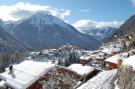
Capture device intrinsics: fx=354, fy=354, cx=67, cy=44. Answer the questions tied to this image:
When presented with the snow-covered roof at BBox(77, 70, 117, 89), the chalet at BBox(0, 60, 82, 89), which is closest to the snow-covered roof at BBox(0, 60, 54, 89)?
the chalet at BBox(0, 60, 82, 89)

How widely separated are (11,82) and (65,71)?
23.0ft

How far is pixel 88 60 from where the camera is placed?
155 metres

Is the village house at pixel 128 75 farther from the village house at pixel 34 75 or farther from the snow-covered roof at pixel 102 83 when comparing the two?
the village house at pixel 34 75

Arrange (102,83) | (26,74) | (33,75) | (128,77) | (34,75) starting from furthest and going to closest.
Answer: (26,74), (33,75), (34,75), (102,83), (128,77)

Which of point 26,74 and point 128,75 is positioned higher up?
point 128,75

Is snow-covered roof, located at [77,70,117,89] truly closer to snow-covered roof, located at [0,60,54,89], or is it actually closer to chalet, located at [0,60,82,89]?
chalet, located at [0,60,82,89]

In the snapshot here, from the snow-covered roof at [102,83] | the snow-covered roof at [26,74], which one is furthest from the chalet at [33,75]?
the snow-covered roof at [102,83]

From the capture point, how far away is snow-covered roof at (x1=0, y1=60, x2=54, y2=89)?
4178 cm

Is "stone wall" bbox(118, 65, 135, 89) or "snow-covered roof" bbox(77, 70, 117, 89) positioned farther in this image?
"snow-covered roof" bbox(77, 70, 117, 89)

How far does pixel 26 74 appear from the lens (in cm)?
4403

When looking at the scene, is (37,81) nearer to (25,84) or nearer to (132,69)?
(25,84)

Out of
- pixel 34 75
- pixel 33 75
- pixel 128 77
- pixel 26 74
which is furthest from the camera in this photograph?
pixel 26 74

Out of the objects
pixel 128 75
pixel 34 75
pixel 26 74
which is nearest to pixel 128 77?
pixel 128 75

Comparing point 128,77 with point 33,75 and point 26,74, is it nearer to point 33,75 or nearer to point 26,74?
point 33,75
